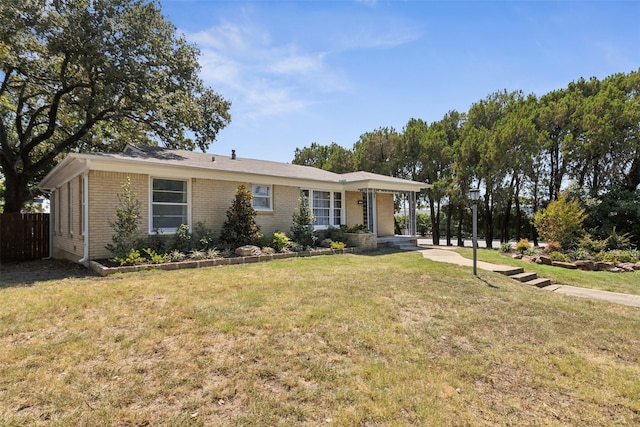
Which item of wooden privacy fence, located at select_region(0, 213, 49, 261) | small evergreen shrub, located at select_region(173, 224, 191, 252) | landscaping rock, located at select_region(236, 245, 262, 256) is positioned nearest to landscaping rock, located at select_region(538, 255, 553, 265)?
landscaping rock, located at select_region(236, 245, 262, 256)

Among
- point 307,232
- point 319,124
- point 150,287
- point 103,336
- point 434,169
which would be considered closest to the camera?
point 103,336

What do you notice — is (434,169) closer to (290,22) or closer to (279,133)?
(279,133)

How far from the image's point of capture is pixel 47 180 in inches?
539

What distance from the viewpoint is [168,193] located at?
1094cm

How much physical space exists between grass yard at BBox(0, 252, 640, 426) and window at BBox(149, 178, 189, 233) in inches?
173

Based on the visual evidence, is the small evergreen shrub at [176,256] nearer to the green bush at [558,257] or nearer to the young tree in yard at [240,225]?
the young tree in yard at [240,225]

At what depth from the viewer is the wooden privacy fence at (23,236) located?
485 inches

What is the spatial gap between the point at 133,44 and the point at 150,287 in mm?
12379

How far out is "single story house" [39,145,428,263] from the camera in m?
9.52

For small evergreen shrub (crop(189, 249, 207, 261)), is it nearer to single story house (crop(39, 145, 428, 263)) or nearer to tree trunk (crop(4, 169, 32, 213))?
single story house (crop(39, 145, 428, 263))

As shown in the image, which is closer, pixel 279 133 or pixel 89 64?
pixel 89 64

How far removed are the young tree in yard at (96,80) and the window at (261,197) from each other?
5734 mm

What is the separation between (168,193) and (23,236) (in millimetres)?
6921

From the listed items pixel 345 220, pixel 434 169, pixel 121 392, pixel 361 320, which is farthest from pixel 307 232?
pixel 434 169
